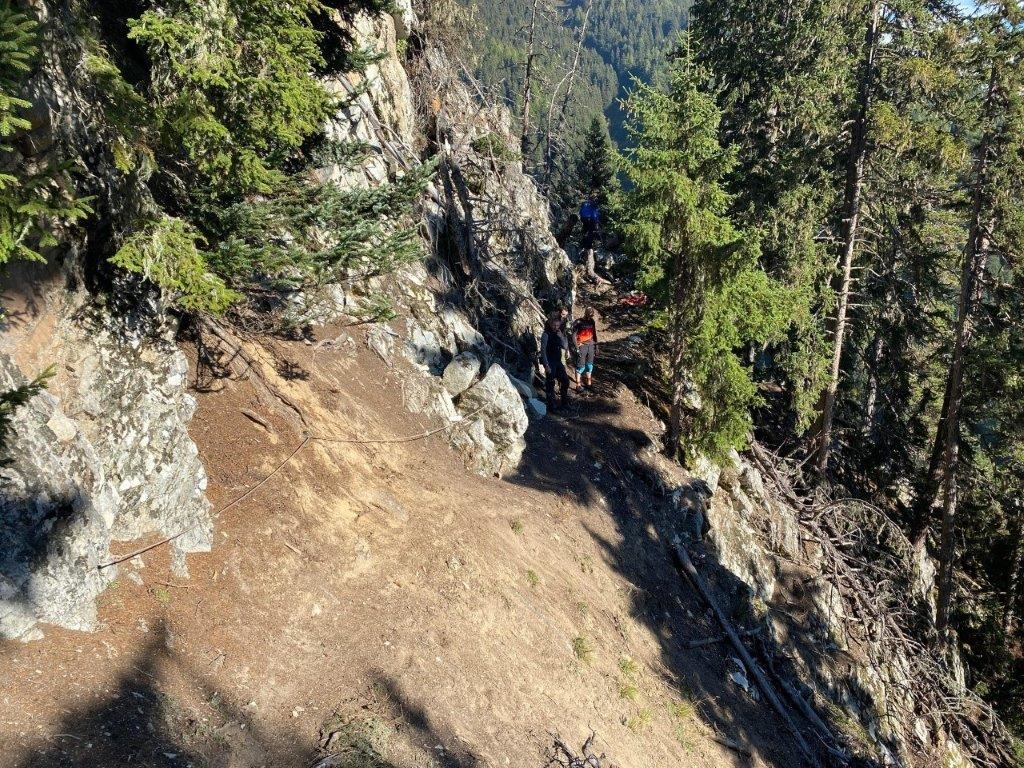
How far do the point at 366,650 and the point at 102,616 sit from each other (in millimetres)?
2594

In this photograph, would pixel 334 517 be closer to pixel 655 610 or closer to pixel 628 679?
pixel 628 679

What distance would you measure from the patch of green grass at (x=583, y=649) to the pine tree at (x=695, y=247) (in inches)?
249

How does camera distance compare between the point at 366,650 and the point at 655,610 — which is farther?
the point at 655,610

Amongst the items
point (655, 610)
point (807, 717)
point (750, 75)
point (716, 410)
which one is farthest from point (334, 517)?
point (750, 75)

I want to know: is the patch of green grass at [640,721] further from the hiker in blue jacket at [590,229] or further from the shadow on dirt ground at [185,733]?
the hiker in blue jacket at [590,229]

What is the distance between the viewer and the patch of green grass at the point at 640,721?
353 inches

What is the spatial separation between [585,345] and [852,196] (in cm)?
807

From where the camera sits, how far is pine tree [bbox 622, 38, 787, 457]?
12.1 m

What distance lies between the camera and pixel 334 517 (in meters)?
8.03

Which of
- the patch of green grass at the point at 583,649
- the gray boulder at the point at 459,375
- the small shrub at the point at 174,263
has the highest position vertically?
the small shrub at the point at 174,263

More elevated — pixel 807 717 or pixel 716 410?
pixel 716 410

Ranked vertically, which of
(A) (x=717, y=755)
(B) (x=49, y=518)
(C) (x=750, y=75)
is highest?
(C) (x=750, y=75)

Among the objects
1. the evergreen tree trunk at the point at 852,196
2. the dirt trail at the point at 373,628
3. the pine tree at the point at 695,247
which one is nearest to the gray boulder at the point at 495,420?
the dirt trail at the point at 373,628

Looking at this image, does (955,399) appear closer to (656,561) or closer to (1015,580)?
(1015,580)
